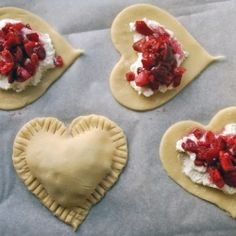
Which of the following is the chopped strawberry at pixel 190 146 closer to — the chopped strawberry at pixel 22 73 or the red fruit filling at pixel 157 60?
the red fruit filling at pixel 157 60

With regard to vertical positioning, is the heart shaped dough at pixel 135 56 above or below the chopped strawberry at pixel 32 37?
below

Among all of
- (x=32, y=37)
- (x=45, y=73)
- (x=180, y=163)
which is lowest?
(x=180, y=163)

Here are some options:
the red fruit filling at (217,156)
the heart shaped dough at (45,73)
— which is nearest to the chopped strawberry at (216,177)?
the red fruit filling at (217,156)

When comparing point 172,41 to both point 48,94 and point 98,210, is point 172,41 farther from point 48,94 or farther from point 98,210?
point 98,210

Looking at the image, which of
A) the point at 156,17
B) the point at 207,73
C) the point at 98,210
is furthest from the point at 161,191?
the point at 156,17

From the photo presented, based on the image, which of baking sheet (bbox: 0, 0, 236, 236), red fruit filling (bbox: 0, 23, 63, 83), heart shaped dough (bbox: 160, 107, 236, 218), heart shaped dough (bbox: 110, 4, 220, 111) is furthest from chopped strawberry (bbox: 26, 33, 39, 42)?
heart shaped dough (bbox: 160, 107, 236, 218)

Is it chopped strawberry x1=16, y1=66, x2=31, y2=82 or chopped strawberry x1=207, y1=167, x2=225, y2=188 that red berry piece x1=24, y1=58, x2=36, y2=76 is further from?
chopped strawberry x1=207, y1=167, x2=225, y2=188

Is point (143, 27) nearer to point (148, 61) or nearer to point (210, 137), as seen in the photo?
point (148, 61)

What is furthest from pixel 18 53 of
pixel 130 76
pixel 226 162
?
pixel 226 162
